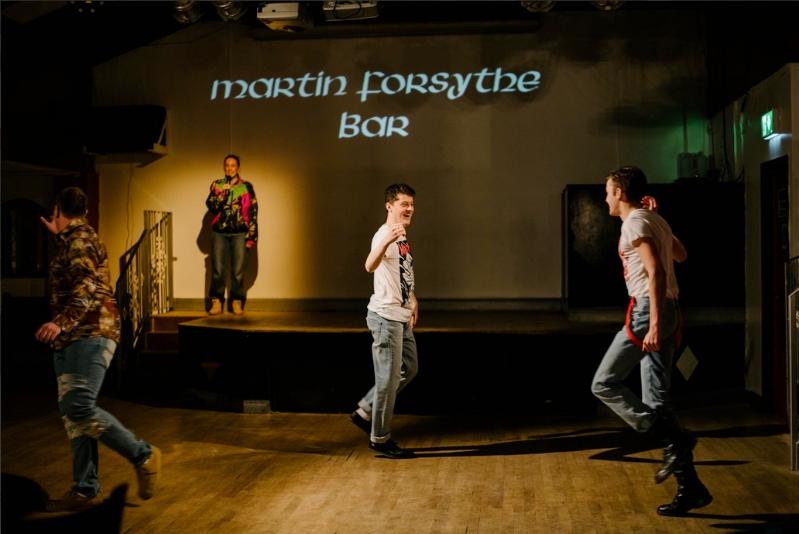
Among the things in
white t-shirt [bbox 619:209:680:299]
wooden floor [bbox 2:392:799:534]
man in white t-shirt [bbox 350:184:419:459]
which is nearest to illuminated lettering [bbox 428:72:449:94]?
wooden floor [bbox 2:392:799:534]

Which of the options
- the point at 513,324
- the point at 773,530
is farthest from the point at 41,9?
the point at 773,530

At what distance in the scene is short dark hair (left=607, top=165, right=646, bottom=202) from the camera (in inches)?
176

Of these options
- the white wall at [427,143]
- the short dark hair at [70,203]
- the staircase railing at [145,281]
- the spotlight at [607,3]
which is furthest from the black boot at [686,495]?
the staircase railing at [145,281]

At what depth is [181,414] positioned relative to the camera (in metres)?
7.31

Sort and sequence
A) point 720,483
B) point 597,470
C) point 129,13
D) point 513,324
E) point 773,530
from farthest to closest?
point 129,13, point 513,324, point 597,470, point 720,483, point 773,530

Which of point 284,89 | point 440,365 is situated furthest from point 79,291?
point 284,89

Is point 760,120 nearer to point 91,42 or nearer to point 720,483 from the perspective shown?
point 720,483

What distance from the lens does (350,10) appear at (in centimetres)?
809

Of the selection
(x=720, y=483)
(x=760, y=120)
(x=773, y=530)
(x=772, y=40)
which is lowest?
(x=720, y=483)

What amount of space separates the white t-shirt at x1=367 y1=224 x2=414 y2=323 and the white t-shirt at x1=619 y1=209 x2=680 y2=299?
1.53m

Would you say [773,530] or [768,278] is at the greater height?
[768,278]

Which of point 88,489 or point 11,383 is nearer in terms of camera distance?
point 88,489

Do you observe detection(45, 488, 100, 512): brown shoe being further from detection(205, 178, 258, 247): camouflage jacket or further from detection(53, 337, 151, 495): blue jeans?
detection(205, 178, 258, 247): camouflage jacket

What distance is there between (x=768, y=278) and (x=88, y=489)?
18.5 feet
